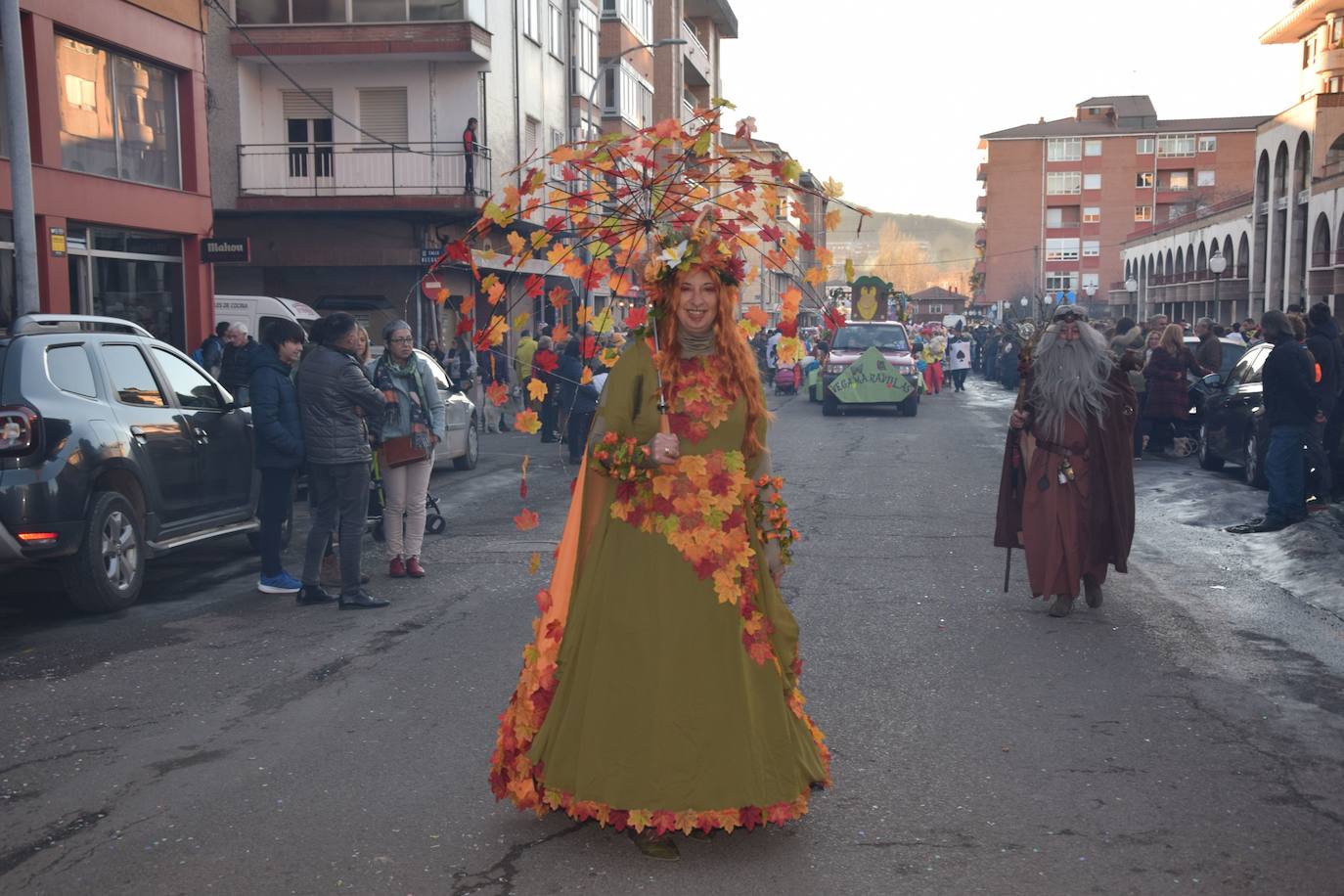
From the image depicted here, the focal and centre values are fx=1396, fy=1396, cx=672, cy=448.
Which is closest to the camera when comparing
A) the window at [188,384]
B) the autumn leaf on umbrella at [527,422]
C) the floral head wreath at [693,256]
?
the floral head wreath at [693,256]

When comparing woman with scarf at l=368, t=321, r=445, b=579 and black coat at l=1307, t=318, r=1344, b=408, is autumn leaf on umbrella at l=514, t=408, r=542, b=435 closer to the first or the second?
woman with scarf at l=368, t=321, r=445, b=579

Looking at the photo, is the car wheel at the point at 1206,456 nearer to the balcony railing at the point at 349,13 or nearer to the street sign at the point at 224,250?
the street sign at the point at 224,250

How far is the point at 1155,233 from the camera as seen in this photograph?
75625 mm

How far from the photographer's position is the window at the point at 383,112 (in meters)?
29.7

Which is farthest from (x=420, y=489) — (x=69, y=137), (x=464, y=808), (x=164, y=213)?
(x=164, y=213)

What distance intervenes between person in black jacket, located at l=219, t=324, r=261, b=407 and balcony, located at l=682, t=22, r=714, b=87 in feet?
136

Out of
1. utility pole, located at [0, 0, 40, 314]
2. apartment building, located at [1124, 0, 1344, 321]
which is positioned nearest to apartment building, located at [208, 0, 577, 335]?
utility pole, located at [0, 0, 40, 314]

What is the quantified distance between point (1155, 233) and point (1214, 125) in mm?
39108

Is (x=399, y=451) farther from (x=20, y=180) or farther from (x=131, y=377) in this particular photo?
(x=20, y=180)

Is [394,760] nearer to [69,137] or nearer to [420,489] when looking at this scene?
[420,489]

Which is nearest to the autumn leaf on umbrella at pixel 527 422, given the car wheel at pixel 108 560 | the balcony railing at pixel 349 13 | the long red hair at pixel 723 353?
the long red hair at pixel 723 353

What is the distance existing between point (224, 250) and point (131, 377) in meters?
11.9

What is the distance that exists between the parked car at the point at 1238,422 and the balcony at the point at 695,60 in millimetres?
40900

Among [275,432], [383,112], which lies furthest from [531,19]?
[275,432]
